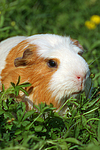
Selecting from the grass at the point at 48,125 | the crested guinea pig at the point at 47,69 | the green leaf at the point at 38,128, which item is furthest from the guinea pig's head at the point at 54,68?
the green leaf at the point at 38,128

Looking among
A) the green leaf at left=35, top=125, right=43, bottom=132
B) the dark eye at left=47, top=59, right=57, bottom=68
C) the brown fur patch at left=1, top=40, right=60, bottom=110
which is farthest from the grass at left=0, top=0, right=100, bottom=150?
the dark eye at left=47, top=59, right=57, bottom=68

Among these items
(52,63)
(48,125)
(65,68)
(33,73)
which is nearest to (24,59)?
(33,73)

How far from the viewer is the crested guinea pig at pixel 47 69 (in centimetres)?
203

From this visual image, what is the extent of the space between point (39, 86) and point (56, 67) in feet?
0.83

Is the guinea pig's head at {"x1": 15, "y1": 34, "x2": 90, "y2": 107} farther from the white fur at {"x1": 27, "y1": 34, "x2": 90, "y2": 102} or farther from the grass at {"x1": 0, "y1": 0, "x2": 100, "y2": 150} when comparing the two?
the grass at {"x1": 0, "y1": 0, "x2": 100, "y2": 150}

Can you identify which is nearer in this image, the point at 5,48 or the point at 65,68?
the point at 65,68

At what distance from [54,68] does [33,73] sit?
0.22 meters

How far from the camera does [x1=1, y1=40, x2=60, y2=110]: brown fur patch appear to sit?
2.16 metres

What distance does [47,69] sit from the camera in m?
2.16

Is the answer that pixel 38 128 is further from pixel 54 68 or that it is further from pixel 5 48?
pixel 5 48

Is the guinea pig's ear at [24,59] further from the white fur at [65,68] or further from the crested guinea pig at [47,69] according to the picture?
the white fur at [65,68]

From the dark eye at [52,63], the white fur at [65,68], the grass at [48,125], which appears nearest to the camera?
the grass at [48,125]

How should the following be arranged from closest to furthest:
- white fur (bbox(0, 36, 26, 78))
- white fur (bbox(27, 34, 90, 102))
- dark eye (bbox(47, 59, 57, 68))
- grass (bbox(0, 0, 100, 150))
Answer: grass (bbox(0, 0, 100, 150)) < white fur (bbox(27, 34, 90, 102)) < dark eye (bbox(47, 59, 57, 68)) < white fur (bbox(0, 36, 26, 78))

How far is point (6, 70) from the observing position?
232 cm
